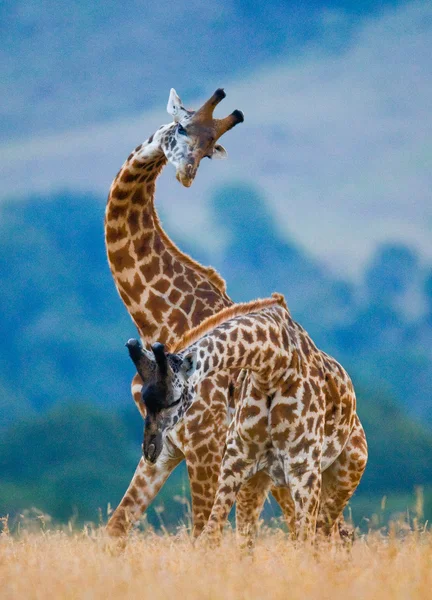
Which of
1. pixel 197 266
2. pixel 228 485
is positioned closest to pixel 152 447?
pixel 228 485

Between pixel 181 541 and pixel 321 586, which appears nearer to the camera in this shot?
pixel 321 586

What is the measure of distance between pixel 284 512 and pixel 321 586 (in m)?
3.20

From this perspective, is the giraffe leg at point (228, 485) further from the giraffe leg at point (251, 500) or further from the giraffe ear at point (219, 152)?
the giraffe ear at point (219, 152)

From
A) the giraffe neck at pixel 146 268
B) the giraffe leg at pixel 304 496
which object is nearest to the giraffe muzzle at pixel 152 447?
the giraffe leg at pixel 304 496

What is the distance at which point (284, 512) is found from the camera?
9594mm

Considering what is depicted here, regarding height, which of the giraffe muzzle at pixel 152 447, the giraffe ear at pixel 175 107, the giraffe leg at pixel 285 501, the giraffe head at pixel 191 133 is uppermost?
the giraffe ear at pixel 175 107

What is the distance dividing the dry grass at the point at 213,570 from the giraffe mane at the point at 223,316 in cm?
147

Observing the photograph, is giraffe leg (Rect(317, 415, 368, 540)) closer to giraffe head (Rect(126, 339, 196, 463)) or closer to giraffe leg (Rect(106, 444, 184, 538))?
giraffe leg (Rect(106, 444, 184, 538))

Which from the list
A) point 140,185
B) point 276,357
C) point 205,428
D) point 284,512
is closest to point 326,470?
point 284,512

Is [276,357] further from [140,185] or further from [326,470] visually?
[140,185]

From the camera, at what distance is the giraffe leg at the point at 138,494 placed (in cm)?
892

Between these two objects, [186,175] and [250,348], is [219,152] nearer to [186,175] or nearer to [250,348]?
[186,175]

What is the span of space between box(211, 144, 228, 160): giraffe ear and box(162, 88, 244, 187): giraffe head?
9cm

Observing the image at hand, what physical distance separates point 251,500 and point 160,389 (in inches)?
81.3
